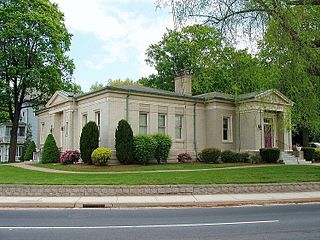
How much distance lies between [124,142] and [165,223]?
16732 millimetres

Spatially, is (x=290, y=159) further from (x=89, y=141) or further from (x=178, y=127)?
(x=89, y=141)

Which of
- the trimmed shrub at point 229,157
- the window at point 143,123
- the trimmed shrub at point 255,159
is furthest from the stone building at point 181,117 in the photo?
the trimmed shrub at point 229,157

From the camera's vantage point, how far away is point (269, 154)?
30.2 m

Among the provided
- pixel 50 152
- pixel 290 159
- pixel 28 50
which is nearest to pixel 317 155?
pixel 290 159

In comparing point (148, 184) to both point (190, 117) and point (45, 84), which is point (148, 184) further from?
point (45, 84)

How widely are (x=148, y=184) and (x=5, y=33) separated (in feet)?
91.2

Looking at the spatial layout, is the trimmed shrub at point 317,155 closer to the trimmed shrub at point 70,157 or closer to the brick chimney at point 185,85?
the brick chimney at point 185,85

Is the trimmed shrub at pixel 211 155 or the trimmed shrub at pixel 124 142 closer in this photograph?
the trimmed shrub at pixel 124 142

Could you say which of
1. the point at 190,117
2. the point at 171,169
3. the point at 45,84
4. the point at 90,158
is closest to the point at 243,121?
the point at 190,117

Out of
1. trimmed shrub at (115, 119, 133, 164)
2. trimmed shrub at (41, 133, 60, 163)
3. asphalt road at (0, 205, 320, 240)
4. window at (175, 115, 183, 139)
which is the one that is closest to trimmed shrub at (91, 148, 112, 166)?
trimmed shrub at (115, 119, 133, 164)

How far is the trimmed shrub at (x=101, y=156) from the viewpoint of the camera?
84.6ft

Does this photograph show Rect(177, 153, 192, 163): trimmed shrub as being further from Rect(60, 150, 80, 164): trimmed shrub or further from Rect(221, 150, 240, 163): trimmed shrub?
Rect(60, 150, 80, 164): trimmed shrub

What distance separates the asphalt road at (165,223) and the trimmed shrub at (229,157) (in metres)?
17.1

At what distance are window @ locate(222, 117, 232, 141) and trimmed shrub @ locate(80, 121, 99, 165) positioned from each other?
38.0ft
